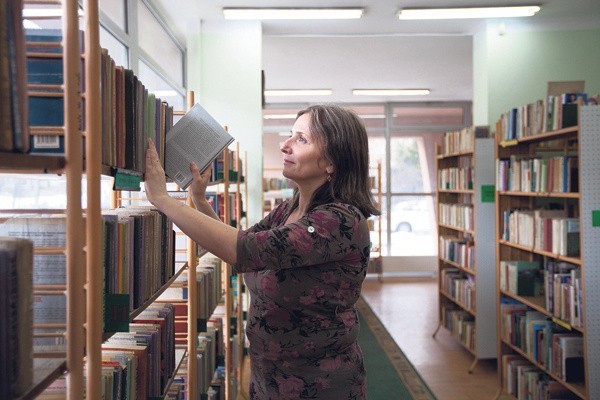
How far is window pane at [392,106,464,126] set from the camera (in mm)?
10523

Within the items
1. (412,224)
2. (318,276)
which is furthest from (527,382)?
(412,224)

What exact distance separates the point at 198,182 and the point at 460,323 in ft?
13.7

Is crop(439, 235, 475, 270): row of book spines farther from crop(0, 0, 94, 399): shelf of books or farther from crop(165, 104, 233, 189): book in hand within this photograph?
crop(0, 0, 94, 399): shelf of books

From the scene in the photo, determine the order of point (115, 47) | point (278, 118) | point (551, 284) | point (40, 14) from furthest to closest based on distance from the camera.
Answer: point (278, 118), point (115, 47), point (551, 284), point (40, 14)

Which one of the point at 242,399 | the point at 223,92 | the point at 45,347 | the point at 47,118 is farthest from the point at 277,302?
the point at 223,92

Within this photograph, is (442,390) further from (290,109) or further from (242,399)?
(290,109)

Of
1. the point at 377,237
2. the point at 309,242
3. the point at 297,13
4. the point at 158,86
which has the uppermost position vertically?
the point at 297,13

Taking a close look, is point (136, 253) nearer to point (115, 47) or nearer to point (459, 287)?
point (115, 47)

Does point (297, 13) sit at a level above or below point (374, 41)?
below

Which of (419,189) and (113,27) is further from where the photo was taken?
(419,189)

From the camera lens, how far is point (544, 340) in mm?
3656

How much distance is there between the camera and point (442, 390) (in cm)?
431

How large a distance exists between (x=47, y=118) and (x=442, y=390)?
13.0ft

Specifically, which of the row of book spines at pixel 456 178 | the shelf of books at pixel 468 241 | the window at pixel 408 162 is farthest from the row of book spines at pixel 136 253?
the window at pixel 408 162
